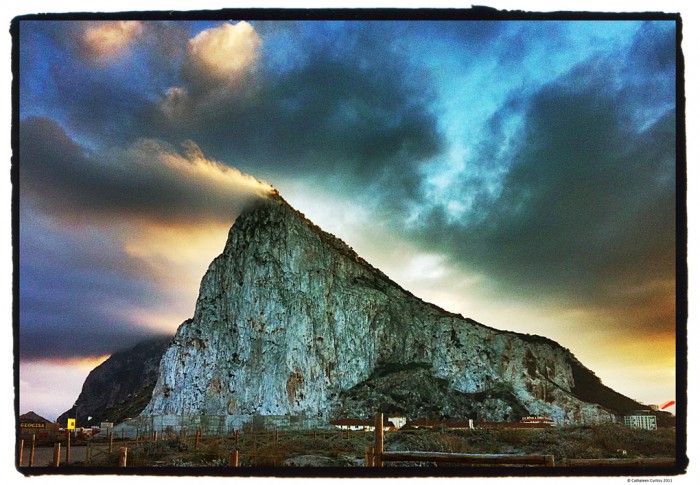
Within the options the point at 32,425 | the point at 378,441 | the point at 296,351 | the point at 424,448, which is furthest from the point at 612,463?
the point at 296,351

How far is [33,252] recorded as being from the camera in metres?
14.6

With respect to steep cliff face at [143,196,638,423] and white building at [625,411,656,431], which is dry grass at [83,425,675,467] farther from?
steep cliff face at [143,196,638,423]

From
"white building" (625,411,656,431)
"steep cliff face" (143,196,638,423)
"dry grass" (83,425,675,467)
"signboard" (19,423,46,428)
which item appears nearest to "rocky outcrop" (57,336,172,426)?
"steep cliff face" (143,196,638,423)

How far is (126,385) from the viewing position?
52.7 m

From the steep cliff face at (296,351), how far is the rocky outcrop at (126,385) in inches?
56.2

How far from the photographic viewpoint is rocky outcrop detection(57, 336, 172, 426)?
39.0 meters

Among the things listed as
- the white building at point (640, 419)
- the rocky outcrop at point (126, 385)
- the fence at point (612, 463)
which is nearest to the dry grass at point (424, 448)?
the fence at point (612, 463)

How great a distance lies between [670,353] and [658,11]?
7331 millimetres

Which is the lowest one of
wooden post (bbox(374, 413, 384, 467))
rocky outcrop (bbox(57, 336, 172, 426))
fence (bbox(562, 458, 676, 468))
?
rocky outcrop (bbox(57, 336, 172, 426))

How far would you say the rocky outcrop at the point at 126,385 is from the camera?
3903 cm

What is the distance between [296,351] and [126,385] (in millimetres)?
14037

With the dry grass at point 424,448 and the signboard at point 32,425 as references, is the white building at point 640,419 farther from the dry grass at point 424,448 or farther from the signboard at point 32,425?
the signboard at point 32,425

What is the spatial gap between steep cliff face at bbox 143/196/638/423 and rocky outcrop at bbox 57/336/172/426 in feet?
4.68

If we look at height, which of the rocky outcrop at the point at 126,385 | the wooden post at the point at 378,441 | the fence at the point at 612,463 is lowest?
the rocky outcrop at the point at 126,385
